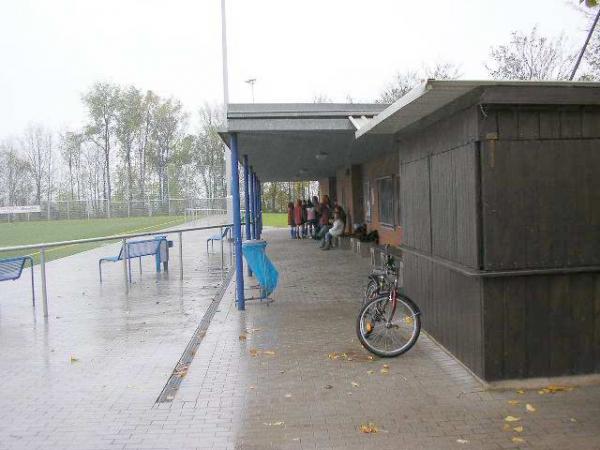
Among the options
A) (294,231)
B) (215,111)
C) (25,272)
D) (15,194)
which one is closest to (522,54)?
(294,231)

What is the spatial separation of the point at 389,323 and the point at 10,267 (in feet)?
20.8

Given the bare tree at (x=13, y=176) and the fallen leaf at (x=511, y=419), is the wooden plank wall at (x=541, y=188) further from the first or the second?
the bare tree at (x=13, y=176)

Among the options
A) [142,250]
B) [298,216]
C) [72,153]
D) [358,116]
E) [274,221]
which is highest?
[72,153]

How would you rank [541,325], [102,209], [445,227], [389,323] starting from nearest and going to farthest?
[541,325] < [445,227] < [389,323] < [102,209]

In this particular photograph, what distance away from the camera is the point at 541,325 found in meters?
5.24

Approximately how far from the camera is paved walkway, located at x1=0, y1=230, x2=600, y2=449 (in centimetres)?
433

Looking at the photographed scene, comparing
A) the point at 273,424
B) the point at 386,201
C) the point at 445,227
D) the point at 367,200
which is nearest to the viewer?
the point at 273,424

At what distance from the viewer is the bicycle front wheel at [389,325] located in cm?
625

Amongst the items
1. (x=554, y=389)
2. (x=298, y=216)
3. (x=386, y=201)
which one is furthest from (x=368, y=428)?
(x=298, y=216)

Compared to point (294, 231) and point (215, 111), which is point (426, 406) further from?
point (215, 111)

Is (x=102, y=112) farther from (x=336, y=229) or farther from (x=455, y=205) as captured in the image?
(x=455, y=205)

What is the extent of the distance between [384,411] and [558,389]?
148 cm

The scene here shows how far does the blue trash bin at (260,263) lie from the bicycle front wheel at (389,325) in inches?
120

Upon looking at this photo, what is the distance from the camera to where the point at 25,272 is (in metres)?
15.0
